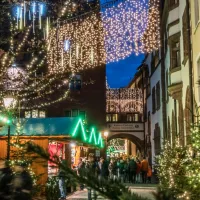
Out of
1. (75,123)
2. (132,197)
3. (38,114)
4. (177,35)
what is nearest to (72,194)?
(75,123)

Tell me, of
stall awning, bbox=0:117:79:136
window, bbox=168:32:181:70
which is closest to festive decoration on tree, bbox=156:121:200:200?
stall awning, bbox=0:117:79:136

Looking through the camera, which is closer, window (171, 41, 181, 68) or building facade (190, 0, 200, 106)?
building facade (190, 0, 200, 106)

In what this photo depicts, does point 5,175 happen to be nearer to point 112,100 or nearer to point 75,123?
point 75,123

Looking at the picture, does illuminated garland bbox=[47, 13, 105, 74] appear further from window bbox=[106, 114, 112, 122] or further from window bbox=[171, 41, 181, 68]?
window bbox=[106, 114, 112, 122]

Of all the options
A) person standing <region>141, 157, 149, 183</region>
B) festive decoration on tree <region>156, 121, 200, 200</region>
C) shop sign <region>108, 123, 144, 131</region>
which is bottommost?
person standing <region>141, 157, 149, 183</region>

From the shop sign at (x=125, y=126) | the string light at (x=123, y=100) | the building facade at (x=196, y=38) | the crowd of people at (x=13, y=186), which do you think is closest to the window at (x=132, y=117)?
the string light at (x=123, y=100)

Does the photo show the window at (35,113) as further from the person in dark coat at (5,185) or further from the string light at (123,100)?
the person in dark coat at (5,185)

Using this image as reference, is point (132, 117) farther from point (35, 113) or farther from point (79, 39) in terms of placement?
point (79, 39)

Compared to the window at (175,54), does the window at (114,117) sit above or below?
below

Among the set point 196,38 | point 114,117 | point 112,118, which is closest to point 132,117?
point 114,117

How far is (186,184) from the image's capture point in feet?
23.1

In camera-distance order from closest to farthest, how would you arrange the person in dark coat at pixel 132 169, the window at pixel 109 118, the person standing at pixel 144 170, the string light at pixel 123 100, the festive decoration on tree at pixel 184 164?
1. the festive decoration on tree at pixel 184 164
2. the person standing at pixel 144 170
3. the person in dark coat at pixel 132 169
4. the string light at pixel 123 100
5. the window at pixel 109 118

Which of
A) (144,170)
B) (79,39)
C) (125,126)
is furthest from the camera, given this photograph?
(125,126)

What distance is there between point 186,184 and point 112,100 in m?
44.0
